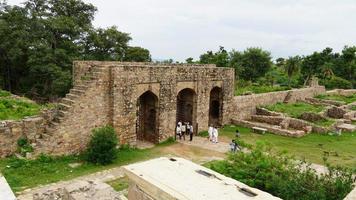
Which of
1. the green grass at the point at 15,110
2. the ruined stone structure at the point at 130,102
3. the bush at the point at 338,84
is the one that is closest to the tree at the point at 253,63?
the bush at the point at 338,84

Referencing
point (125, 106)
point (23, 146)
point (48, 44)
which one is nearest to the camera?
point (23, 146)

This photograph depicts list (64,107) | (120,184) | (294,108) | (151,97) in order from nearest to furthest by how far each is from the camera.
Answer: (120,184) < (64,107) < (151,97) < (294,108)

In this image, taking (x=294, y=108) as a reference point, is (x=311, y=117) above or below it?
below

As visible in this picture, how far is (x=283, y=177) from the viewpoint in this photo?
860 cm

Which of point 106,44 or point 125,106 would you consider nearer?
point 125,106

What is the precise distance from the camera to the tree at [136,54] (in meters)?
32.9

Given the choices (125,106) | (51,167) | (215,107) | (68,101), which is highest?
(68,101)

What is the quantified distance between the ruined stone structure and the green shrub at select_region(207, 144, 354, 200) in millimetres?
6404

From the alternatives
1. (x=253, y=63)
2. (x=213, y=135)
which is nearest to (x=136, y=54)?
(x=253, y=63)

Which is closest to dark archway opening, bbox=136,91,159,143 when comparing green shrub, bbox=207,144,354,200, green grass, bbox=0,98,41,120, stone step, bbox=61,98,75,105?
stone step, bbox=61,98,75,105

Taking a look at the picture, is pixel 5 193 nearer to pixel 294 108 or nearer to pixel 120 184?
pixel 120 184

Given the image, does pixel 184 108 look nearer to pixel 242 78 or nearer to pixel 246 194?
pixel 246 194

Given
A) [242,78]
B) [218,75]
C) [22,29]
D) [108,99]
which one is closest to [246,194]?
[108,99]

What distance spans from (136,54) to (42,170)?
78.1 ft
